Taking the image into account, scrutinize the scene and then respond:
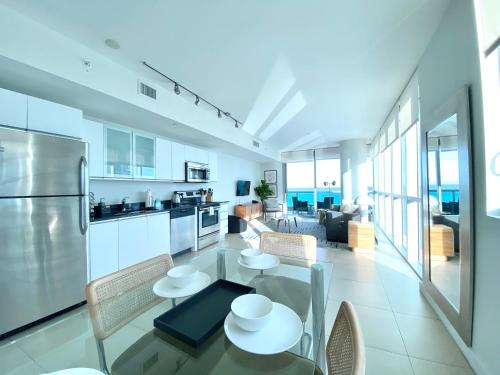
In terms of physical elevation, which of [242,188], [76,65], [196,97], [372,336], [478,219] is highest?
[196,97]

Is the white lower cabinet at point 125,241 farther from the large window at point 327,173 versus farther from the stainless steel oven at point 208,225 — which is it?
the large window at point 327,173

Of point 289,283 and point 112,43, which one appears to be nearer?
point 289,283

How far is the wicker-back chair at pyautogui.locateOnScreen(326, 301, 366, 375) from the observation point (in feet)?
1.92

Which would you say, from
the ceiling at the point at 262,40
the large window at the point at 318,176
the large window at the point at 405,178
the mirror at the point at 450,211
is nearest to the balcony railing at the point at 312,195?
the large window at the point at 318,176

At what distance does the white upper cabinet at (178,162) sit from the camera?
4.15m

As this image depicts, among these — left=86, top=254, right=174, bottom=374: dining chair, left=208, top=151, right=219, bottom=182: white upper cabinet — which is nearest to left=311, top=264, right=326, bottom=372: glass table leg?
left=86, top=254, right=174, bottom=374: dining chair

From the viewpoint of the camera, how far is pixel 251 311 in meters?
0.95

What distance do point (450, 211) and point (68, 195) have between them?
3723 mm

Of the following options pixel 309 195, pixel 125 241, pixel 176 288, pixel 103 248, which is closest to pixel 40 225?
pixel 103 248

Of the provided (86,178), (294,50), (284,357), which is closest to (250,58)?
(294,50)

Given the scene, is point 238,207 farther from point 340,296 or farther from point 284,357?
point 284,357

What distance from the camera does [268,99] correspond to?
3586mm

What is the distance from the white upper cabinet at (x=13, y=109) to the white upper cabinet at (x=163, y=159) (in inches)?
74.4

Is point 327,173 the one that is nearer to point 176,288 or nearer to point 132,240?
point 132,240
